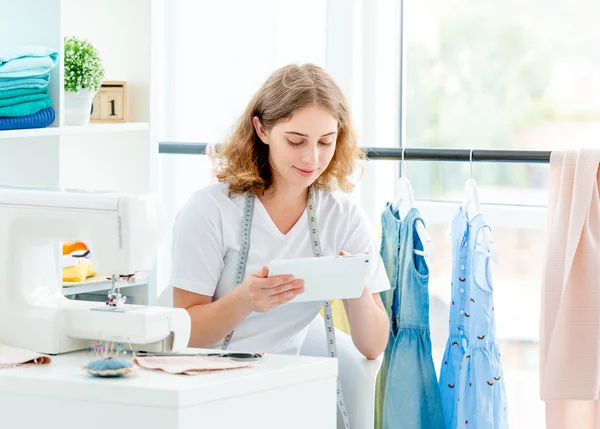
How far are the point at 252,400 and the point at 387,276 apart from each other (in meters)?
0.83

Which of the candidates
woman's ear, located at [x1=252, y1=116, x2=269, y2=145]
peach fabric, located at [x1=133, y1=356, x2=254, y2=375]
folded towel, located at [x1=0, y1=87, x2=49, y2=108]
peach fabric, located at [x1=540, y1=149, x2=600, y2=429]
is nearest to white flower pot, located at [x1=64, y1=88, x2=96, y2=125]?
folded towel, located at [x1=0, y1=87, x2=49, y2=108]

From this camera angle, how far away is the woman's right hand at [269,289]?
183 cm

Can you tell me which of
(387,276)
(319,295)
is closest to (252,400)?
(319,295)

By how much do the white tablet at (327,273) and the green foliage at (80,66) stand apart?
2.21 feet

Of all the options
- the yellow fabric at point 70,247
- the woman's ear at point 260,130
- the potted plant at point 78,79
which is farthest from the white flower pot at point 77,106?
the woman's ear at point 260,130

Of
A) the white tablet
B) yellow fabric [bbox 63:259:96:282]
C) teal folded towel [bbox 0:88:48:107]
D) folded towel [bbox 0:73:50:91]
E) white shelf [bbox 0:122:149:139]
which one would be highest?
folded towel [bbox 0:73:50:91]

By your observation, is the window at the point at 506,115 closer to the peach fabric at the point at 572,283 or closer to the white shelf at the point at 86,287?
the peach fabric at the point at 572,283

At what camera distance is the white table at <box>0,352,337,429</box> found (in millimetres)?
1368

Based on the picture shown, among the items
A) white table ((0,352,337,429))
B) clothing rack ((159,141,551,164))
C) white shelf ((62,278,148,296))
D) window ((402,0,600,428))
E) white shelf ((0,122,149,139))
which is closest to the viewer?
white table ((0,352,337,429))

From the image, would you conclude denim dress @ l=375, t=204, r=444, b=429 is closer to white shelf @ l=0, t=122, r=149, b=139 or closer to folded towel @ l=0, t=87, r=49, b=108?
white shelf @ l=0, t=122, r=149, b=139

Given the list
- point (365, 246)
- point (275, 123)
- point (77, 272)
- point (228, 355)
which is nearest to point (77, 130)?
point (77, 272)

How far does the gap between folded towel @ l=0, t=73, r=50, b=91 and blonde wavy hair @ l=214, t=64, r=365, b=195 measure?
41 centimetres

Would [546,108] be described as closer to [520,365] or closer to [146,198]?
[520,365]

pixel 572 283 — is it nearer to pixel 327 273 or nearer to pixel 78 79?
pixel 327 273
